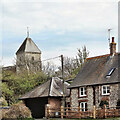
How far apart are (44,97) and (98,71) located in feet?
22.8

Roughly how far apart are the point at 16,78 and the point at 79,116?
2317cm

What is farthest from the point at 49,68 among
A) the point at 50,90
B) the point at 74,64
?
the point at 50,90

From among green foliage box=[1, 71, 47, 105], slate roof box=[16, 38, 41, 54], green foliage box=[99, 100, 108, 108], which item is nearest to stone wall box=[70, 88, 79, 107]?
green foliage box=[99, 100, 108, 108]

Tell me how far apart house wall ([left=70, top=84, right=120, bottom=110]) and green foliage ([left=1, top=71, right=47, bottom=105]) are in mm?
14397

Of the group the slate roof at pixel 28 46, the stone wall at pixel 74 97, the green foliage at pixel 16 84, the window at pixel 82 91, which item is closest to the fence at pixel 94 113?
the stone wall at pixel 74 97

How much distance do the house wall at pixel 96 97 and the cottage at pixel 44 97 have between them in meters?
1.73

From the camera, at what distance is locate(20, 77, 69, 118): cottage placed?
1396 inches

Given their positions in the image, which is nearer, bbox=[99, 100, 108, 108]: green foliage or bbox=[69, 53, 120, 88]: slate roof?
bbox=[99, 100, 108, 108]: green foliage

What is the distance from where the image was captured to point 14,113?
97.1 ft

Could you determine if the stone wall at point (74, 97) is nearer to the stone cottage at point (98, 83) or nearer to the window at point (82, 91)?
the stone cottage at point (98, 83)

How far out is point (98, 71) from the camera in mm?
34781

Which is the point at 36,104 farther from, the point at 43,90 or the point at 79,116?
the point at 79,116

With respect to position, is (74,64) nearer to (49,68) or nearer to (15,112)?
(49,68)

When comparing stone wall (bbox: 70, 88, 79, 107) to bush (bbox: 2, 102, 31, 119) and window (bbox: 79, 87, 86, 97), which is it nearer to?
window (bbox: 79, 87, 86, 97)
